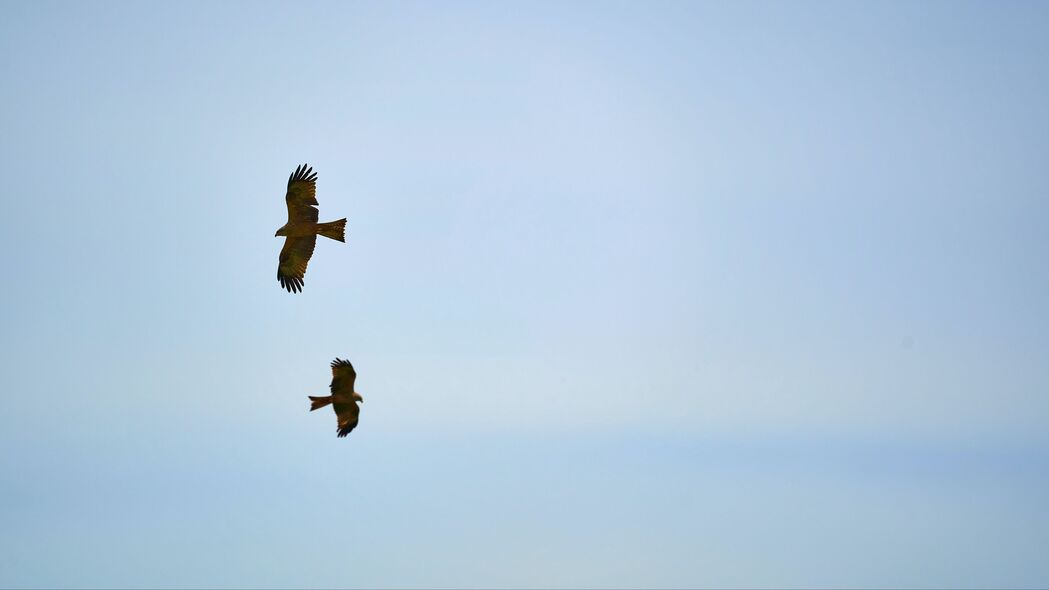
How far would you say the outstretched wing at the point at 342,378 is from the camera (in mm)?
41281

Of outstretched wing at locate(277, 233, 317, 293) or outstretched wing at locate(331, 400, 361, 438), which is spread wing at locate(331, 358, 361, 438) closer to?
outstretched wing at locate(331, 400, 361, 438)

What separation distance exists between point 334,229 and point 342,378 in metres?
9.24

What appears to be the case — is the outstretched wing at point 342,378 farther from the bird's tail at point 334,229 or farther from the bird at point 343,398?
the bird's tail at point 334,229

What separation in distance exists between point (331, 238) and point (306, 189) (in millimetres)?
2376

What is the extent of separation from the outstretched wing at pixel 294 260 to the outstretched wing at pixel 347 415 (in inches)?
397

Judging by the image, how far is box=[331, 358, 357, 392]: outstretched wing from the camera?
1625 inches

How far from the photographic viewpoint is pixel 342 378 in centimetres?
4128

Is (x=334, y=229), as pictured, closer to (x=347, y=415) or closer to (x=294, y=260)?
(x=294, y=260)

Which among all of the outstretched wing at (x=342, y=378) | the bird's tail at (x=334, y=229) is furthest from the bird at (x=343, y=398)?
the bird's tail at (x=334, y=229)

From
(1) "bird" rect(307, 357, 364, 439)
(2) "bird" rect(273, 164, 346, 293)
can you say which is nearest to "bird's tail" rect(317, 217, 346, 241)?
(2) "bird" rect(273, 164, 346, 293)

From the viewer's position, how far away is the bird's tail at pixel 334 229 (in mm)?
48094

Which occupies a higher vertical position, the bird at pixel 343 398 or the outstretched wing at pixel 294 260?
the outstretched wing at pixel 294 260

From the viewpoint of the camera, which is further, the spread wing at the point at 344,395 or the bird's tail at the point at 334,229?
the bird's tail at the point at 334,229

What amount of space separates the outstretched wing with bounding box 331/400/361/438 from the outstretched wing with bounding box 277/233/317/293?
10.1 m
